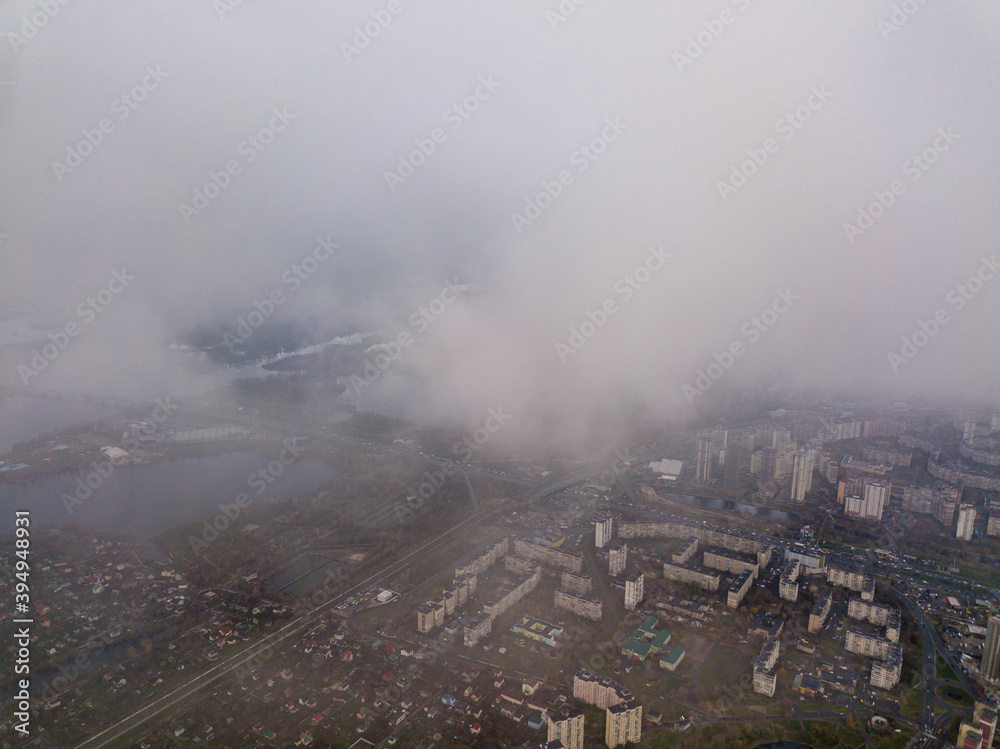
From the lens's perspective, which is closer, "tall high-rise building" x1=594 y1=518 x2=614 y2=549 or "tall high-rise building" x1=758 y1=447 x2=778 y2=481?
"tall high-rise building" x1=594 y1=518 x2=614 y2=549

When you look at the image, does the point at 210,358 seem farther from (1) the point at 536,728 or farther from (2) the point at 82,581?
(1) the point at 536,728

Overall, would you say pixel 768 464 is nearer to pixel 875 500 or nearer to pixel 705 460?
pixel 705 460

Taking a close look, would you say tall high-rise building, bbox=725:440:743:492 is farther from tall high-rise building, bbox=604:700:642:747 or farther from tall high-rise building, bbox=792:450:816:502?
tall high-rise building, bbox=604:700:642:747

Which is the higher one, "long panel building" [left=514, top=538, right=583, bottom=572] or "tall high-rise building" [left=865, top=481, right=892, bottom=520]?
"tall high-rise building" [left=865, top=481, right=892, bottom=520]

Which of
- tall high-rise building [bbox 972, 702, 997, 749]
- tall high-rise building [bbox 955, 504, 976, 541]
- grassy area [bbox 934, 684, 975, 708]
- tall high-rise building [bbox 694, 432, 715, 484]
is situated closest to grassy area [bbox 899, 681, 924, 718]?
grassy area [bbox 934, 684, 975, 708]

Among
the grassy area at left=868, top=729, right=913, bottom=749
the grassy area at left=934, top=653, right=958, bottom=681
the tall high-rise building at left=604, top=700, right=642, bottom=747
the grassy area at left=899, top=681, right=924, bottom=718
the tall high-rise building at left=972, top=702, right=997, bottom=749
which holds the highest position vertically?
the tall high-rise building at left=972, top=702, right=997, bottom=749

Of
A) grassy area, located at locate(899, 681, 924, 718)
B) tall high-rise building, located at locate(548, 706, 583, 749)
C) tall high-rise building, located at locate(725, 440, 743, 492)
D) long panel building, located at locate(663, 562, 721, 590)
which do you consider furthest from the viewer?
tall high-rise building, located at locate(725, 440, 743, 492)

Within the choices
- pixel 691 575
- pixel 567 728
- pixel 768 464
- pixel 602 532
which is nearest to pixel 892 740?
pixel 691 575
